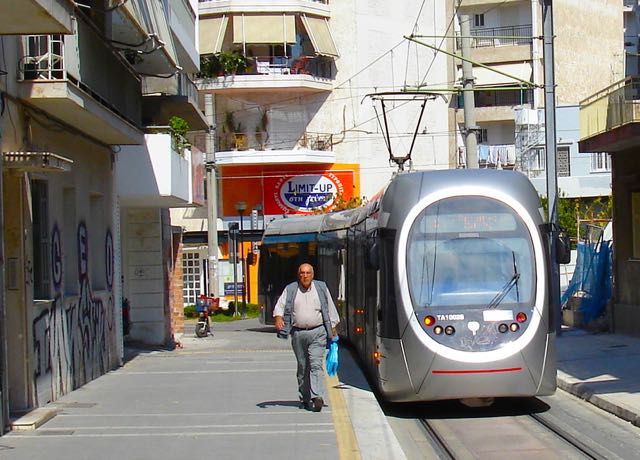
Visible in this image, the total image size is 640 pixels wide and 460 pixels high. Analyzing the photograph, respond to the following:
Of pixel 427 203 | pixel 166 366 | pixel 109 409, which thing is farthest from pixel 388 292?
pixel 166 366

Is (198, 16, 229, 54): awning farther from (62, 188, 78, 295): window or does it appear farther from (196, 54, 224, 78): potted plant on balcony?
(62, 188, 78, 295): window

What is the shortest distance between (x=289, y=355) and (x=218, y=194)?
87.6ft

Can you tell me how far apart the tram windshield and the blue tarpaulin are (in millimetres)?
12384

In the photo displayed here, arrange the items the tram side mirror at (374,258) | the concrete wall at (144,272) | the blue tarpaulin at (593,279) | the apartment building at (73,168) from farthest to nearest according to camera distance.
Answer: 1. the concrete wall at (144,272)
2. the blue tarpaulin at (593,279)
3. the tram side mirror at (374,258)
4. the apartment building at (73,168)

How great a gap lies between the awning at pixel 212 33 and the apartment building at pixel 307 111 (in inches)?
1.7

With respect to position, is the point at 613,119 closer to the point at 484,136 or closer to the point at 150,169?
the point at 150,169

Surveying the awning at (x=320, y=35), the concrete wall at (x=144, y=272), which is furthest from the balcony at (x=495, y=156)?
the concrete wall at (x=144, y=272)

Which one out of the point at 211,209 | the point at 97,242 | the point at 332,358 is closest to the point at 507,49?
the point at 211,209

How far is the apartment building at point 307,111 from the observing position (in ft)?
151

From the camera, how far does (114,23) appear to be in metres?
17.4

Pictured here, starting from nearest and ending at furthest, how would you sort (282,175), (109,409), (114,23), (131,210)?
(109,409) → (114,23) → (131,210) → (282,175)

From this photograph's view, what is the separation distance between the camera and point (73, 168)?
15.8 meters

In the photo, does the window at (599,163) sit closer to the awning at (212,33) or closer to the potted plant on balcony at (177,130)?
the awning at (212,33)

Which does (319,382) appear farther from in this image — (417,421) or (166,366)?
(166,366)
